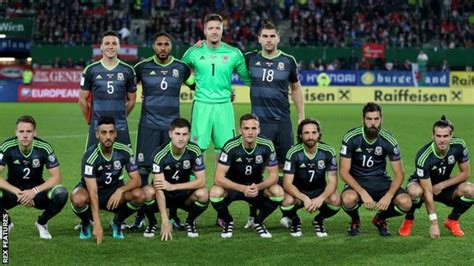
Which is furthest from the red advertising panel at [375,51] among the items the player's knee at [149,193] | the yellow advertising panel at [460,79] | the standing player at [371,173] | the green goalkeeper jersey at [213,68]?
the player's knee at [149,193]

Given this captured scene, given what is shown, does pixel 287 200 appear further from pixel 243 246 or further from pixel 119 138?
pixel 119 138

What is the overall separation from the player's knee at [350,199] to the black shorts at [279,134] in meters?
1.31

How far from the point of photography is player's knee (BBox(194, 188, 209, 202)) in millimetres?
8648

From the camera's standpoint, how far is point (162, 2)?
42094mm

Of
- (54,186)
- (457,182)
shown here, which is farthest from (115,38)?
(457,182)

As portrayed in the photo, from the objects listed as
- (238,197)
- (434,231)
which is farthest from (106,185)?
(434,231)

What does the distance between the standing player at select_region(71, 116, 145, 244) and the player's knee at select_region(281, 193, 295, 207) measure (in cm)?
134

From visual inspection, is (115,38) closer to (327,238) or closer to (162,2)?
(327,238)

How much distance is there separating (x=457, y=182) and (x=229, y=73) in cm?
263

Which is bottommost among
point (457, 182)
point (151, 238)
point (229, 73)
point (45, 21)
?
point (151, 238)

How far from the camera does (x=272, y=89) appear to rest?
9.68 metres

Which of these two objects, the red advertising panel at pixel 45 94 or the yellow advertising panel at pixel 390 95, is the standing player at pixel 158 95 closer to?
the yellow advertising panel at pixel 390 95

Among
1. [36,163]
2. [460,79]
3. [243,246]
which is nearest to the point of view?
[243,246]

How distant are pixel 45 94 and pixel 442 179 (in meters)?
26.4
